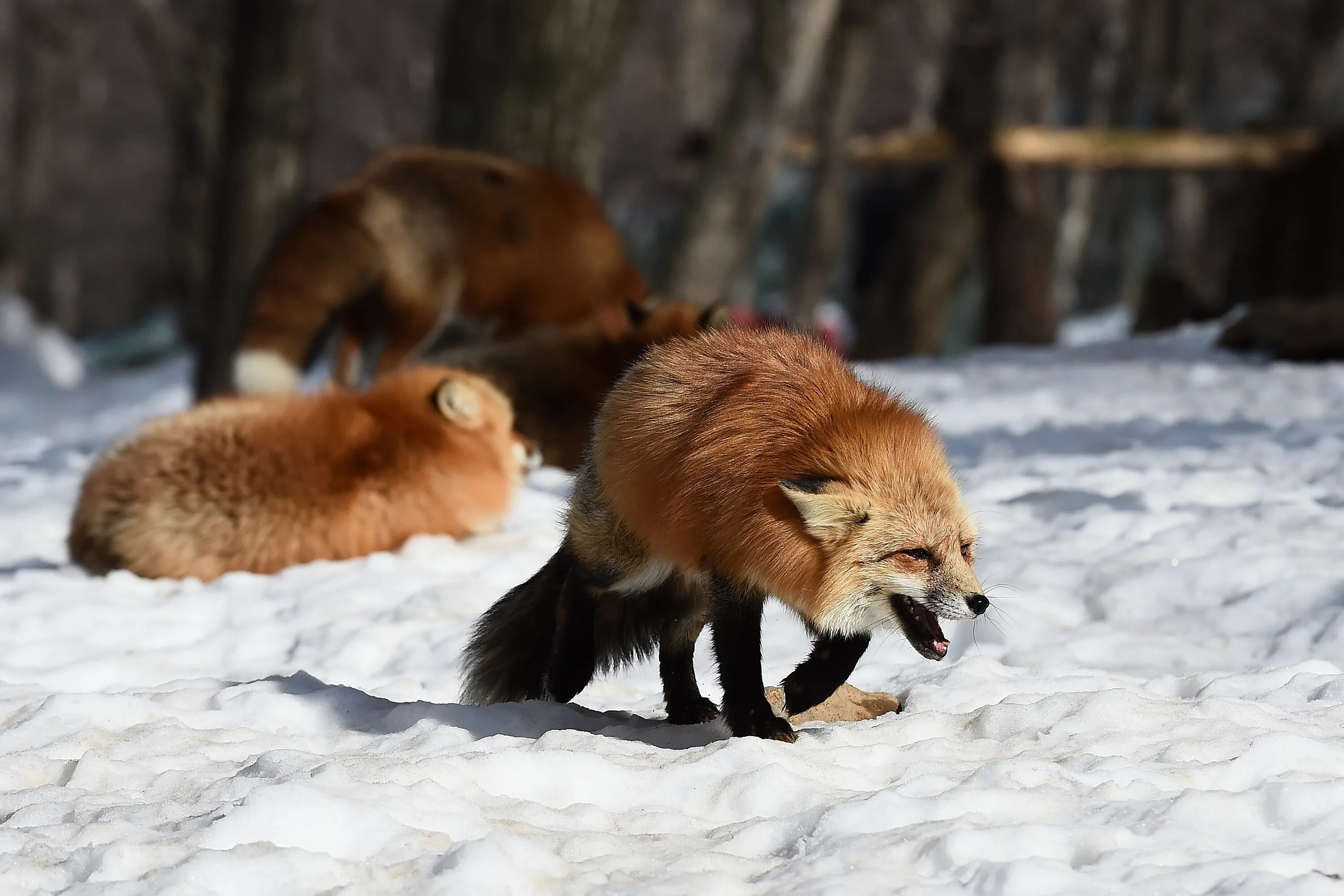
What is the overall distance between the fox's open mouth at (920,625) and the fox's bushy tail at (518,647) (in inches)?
39.6

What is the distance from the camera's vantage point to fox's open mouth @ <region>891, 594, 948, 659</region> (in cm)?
317

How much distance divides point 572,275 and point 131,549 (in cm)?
342

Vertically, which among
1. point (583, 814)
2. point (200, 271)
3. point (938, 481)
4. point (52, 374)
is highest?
point (938, 481)

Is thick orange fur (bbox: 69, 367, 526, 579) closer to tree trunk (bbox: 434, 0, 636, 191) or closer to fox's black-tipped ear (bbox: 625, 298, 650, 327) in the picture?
fox's black-tipped ear (bbox: 625, 298, 650, 327)

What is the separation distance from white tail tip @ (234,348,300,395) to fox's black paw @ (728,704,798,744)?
4498mm

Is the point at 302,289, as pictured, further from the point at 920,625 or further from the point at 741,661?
the point at 920,625

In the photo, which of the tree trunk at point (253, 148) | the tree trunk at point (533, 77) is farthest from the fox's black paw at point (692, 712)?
the tree trunk at point (253, 148)

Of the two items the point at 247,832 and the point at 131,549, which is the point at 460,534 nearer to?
the point at 131,549

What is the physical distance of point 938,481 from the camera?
3.22m

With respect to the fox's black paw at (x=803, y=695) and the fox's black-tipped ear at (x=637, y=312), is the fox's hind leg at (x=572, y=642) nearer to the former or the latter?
the fox's black paw at (x=803, y=695)

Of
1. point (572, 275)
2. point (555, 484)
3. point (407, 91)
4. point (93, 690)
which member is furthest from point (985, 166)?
point (407, 91)

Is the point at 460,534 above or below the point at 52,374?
above

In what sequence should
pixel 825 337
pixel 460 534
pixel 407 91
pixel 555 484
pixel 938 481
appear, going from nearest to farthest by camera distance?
pixel 938 481
pixel 825 337
pixel 460 534
pixel 555 484
pixel 407 91

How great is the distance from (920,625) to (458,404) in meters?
2.74
